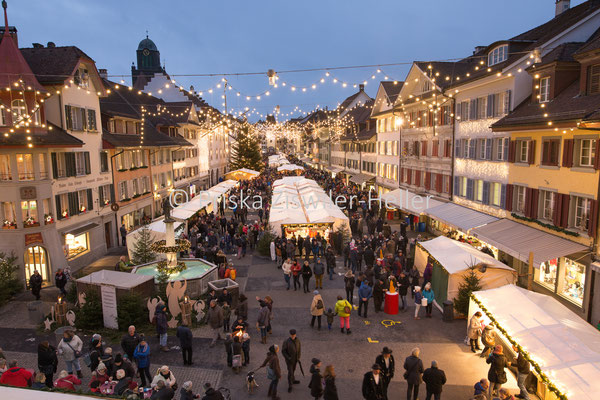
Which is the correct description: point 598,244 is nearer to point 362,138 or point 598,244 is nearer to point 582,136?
point 582,136

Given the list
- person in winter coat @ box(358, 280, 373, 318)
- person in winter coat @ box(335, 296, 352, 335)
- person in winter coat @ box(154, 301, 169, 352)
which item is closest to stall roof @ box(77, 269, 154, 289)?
person in winter coat @ box(154, 301, 169, 352)

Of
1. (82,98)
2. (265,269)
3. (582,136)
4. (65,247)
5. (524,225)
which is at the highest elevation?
(82,98)

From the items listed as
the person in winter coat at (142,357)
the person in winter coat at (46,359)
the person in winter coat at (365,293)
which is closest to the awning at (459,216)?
the person in winter coat at (365,293)

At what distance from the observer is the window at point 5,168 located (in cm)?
1844

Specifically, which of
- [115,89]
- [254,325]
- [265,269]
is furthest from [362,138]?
[254,325]

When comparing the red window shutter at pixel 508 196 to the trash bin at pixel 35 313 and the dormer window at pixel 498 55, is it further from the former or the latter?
the trash bin at pixel 35 313

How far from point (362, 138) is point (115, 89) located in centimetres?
2666

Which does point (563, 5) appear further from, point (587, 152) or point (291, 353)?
point (291, 353)

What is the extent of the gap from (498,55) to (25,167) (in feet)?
79.2

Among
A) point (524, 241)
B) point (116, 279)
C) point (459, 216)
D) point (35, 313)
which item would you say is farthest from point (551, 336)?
point (35, 313)

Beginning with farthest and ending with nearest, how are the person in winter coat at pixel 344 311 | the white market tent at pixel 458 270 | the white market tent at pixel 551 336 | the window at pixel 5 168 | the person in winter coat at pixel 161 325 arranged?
the window at pixel 5 168 → the white market tent at pixel 458 270 → the person in winter coat at pixel 344 311 → the person in winter coat at pixel 161 325 → the white market tent at pixel 551 336

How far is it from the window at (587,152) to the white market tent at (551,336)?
609 cm

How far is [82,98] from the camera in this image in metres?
23.4

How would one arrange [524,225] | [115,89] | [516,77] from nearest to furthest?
[524,225]
[516,77]
[115,89]
